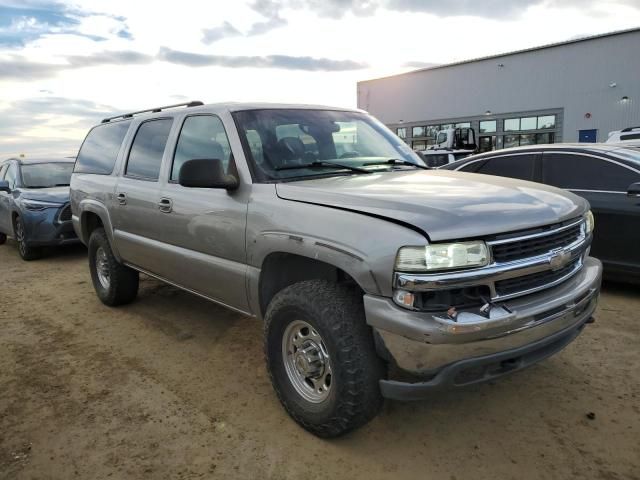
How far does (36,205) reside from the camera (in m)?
8.24

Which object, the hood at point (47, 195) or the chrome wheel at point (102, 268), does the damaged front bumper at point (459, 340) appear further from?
the hood at point (47, 195)

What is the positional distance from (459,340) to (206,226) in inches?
78.5

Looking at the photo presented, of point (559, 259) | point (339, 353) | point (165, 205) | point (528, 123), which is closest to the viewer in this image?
point (339, 353)

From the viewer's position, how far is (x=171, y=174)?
13.4 ft

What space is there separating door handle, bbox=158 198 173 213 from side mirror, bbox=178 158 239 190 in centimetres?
83

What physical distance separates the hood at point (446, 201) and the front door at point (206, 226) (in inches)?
19.9

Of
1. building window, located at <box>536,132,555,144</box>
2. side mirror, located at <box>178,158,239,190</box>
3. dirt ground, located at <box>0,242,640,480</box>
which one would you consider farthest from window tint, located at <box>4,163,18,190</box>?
building window, located at <box>536,132,555,144</box>

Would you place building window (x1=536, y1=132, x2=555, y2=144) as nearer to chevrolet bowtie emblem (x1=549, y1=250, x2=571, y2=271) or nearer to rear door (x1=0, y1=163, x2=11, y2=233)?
rear door (x1=0, y1=163, x2=11, y2=233)

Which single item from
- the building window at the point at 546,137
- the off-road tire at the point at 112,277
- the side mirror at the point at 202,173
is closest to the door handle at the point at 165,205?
the side mirror at the point at 202,173

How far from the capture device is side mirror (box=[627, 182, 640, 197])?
16.4ft

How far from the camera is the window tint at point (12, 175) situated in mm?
9112

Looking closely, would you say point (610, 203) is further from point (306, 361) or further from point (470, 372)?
point (306, 361)

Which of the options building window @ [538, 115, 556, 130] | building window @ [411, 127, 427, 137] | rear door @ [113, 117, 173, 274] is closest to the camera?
rear door @ [113, 117, 173, 274]

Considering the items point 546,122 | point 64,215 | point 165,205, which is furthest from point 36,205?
point 546,122
